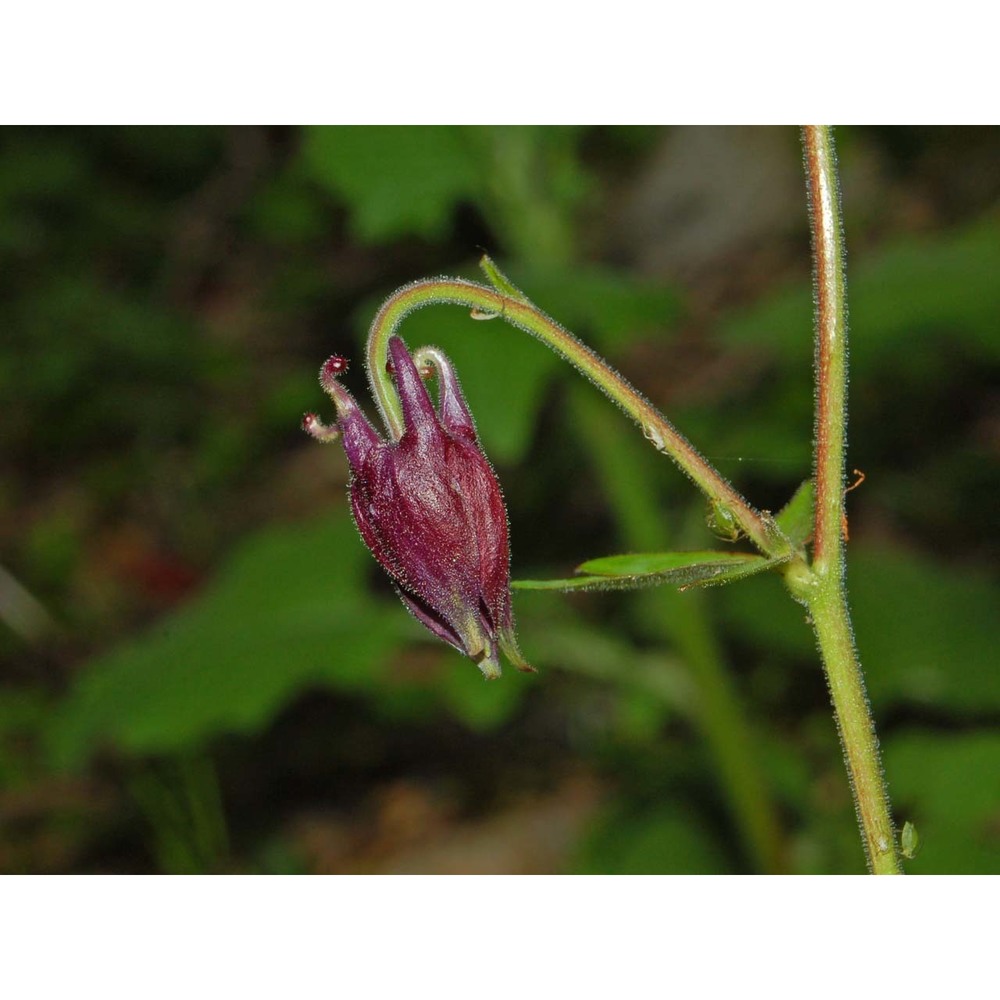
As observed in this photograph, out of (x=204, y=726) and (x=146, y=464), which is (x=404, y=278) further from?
(x=204, y=726)

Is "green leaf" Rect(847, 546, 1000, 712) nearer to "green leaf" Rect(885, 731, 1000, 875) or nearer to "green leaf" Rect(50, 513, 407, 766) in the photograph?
"green leaf" Rect(885, 731, 1000, 875)

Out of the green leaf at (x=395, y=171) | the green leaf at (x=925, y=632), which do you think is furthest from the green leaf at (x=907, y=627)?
the green leaf at (x=395, y=171)

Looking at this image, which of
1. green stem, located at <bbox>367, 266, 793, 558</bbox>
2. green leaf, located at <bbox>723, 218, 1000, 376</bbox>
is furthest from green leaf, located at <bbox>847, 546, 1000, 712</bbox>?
green stem, located at <bbox>367, 266, 793, 558</bbox>

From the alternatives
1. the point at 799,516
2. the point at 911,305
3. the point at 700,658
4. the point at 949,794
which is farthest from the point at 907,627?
the point at 799,516

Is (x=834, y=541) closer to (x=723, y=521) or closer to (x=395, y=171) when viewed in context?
(x=723, y=521)

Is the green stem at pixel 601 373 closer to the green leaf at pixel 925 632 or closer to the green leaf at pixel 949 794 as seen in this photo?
the green leaf at pixel 949 794
